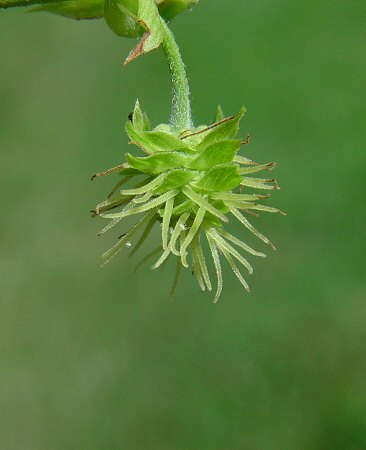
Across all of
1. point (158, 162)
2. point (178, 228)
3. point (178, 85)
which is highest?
point (178, 85)

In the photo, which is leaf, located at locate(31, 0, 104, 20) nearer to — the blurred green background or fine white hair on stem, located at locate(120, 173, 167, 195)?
fine white hair on stem, located at locate(120, 173, 167, 195)

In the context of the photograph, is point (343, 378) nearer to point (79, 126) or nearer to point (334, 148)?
point (334, 148)

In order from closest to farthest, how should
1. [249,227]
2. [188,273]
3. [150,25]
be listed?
[150,25] → [249,227] → [188,273]

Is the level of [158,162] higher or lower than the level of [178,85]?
lower

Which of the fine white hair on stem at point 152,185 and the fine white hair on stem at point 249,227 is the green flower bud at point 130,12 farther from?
the fine white hair on stem at point 249,227

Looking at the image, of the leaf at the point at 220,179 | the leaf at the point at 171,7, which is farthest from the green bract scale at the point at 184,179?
the leaf at the point at 171,7

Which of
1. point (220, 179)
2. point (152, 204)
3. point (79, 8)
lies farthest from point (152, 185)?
point (79, 8)

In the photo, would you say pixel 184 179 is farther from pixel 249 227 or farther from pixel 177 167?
pixel 249 227
